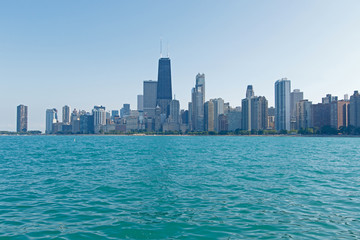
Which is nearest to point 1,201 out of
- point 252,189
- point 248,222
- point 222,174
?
point 248,222

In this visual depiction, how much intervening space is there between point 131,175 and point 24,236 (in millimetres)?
22466

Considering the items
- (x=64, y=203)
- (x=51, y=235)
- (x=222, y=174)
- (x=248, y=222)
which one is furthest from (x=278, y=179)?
(x=51, y=235)

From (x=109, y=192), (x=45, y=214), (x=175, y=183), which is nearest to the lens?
(x=45, y=214)

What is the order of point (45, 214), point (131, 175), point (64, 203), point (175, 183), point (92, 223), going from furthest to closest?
point (131, 175), point (175, 183), point (64, 203), point (45, 214), point (92, 223)

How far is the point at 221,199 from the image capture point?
81.3 ft

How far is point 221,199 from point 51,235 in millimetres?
13457

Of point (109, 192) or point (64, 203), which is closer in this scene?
point (64, 203)

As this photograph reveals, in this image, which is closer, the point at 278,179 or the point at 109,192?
the point at 109,192

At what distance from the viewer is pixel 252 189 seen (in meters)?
28.9

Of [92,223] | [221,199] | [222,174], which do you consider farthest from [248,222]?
[222,174]

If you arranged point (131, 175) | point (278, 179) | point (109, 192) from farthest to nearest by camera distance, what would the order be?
point (131, 175)
point (278, 179)
point (109, 192)

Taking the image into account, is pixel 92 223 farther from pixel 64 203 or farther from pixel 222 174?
pixel 222 174

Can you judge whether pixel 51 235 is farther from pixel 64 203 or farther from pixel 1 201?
pixel 1 201

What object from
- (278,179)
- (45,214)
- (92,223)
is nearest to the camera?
(92,223)
